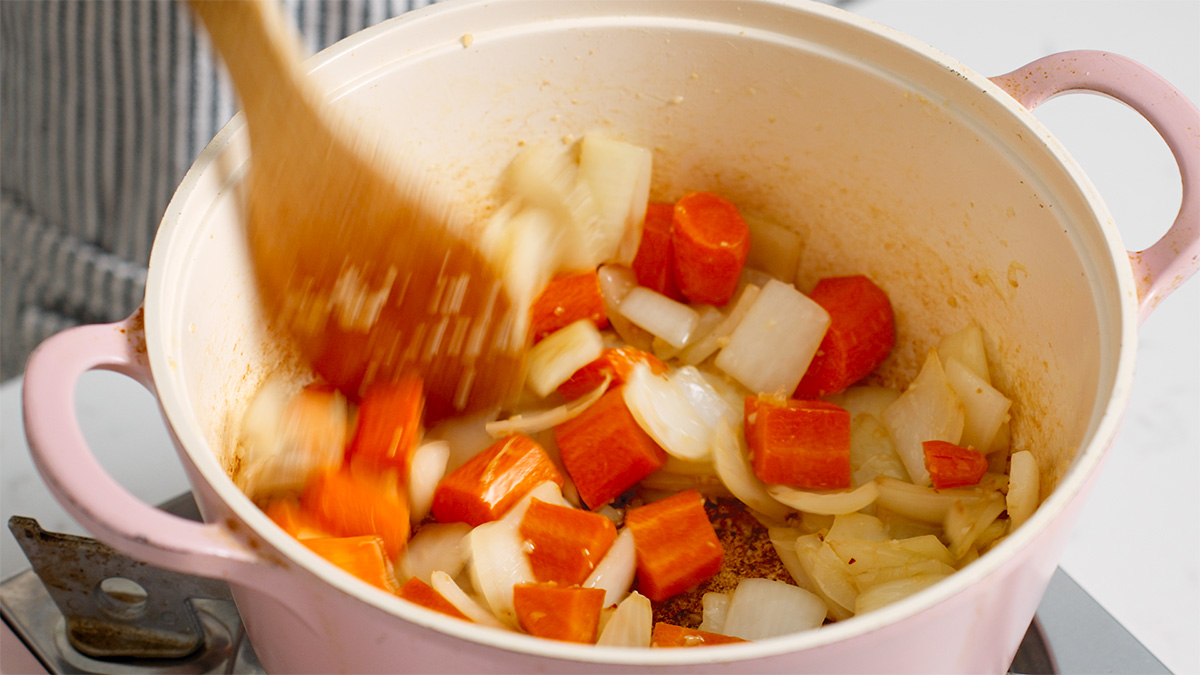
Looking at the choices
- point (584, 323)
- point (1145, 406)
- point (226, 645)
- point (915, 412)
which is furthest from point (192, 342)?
point (1145, 406)

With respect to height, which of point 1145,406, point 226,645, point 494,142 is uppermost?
point 494,142

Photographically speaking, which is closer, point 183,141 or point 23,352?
point 183,141

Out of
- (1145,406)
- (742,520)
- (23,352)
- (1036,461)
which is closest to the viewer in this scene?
(1036,461)

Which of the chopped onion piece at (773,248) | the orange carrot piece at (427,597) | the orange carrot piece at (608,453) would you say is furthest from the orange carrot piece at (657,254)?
the orange carrot piece at (427,597)

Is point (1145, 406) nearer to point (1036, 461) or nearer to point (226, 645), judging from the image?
point (1036, 461)

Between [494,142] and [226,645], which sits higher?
[494,142]

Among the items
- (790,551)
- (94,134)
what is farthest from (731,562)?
(94,134)

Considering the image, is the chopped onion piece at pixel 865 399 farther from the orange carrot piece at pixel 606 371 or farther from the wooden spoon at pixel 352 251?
the wooden spoon at pixel 352 251

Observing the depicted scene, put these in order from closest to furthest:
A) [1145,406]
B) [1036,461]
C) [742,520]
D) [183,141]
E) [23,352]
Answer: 1. [1036,461]
2. [742,520]
3. [1145,406]
4. [183,141]
5. [23,352]

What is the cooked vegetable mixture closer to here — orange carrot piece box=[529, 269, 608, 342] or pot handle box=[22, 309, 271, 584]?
orange carrot piece box=[529, 269, 608, 342]
